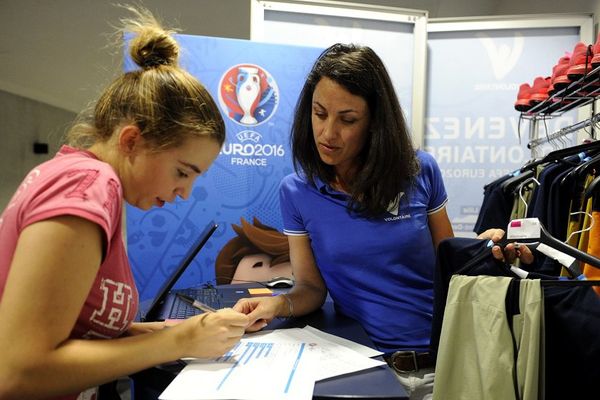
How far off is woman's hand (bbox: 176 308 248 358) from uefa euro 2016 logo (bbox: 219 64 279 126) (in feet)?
5.82

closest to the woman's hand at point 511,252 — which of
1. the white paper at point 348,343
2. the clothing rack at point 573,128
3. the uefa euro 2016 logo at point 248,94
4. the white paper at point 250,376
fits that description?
the white paper at point 348,343

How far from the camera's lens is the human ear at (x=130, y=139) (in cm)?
86

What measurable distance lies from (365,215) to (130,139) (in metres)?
0.70

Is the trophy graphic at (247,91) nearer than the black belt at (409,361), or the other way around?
the black belt at (409,361)

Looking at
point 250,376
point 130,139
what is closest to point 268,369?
point 250,376

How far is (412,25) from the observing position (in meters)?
3.05

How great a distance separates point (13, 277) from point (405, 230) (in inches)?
38.7

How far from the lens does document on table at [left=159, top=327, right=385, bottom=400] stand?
2.50ft

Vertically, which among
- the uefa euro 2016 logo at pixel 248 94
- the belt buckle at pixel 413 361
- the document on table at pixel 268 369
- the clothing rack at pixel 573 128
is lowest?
the belt buckle at pixel 413 361

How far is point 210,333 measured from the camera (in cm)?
86

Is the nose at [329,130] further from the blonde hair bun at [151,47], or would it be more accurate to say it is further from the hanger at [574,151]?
the hanger at [574,151]

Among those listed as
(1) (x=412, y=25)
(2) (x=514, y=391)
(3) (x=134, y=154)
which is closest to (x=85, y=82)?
(1) (x=412, y=25)

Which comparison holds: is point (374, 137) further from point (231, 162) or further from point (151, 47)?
point (231, 162)

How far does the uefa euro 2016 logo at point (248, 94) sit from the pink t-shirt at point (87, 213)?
1704 millimetres
